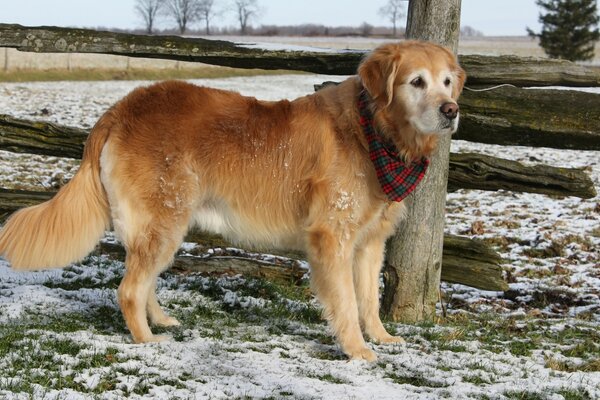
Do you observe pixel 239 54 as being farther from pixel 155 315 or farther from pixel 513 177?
pixel 513 177

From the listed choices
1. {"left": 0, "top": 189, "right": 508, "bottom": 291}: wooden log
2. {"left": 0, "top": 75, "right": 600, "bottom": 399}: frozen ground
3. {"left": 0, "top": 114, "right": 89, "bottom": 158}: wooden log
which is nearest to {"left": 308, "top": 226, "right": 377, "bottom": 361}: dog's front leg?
{"left": 0, "top": 75, "right": 600, "bottom": 399}: frozen ground

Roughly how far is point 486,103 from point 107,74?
2922cm

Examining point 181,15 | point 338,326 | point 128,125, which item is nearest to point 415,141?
point 338,326

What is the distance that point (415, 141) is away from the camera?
15.8 ft

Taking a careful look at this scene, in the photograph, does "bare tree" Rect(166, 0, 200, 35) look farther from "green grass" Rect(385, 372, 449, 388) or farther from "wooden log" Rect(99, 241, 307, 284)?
"green grass" Rect(385, 372, 449, 388)

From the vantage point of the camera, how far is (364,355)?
458 centimetres

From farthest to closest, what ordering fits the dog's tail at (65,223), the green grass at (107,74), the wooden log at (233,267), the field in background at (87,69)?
the field in background at (87,69) < the green grass at (107,74) < the wooden log at (233,267) < the dog's tail at (65,223)

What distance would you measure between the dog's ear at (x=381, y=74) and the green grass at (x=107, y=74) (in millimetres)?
25372

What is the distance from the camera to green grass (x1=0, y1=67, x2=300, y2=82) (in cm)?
2869

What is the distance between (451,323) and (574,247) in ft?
10.9

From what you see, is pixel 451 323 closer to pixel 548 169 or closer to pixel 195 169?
pixel 548 169

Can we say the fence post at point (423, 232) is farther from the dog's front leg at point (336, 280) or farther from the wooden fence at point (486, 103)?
the dog's front leg at point (336, 280)

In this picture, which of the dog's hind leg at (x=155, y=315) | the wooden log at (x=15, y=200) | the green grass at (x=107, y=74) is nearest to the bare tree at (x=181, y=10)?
the green grass at (x=107, y=74)

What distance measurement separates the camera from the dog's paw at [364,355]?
4.56 meters
